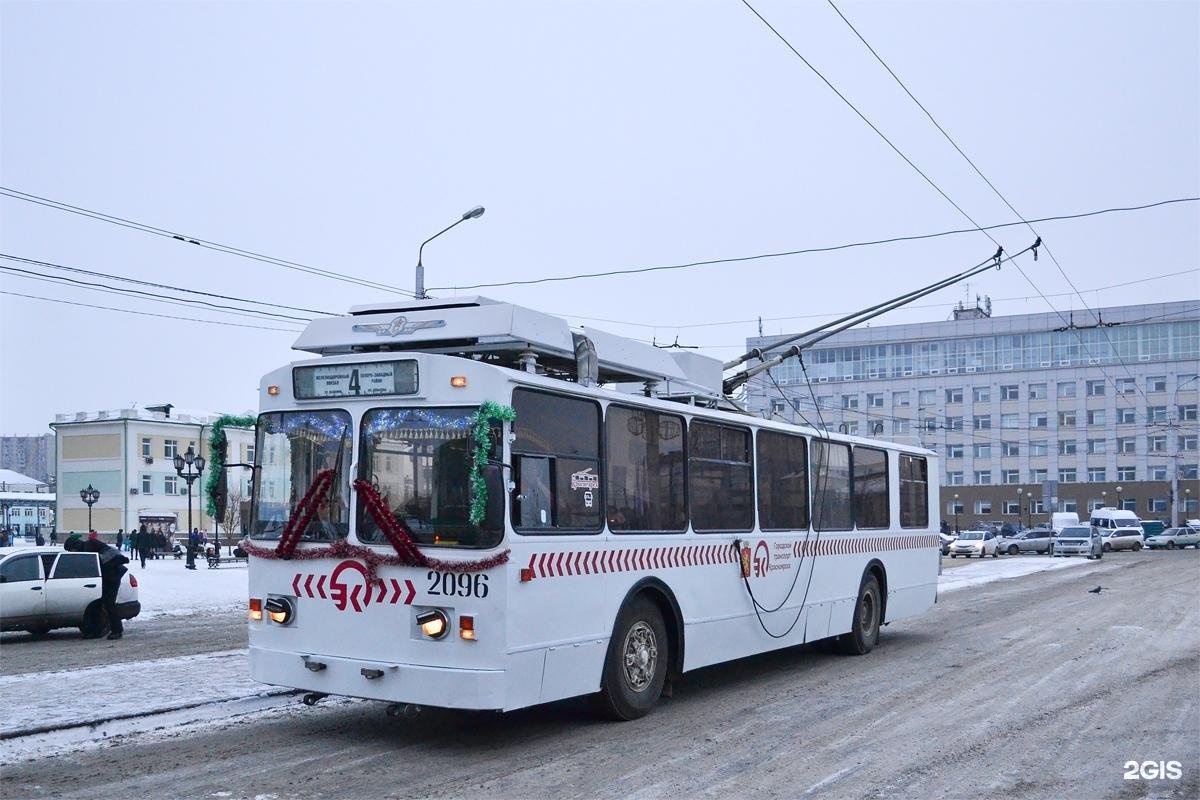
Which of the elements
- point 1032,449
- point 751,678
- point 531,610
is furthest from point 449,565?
point 1032,449

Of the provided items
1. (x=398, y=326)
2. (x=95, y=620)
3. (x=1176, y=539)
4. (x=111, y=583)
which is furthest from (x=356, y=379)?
(x=1176, y=539)

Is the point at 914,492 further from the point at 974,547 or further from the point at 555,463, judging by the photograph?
the point at 974,547

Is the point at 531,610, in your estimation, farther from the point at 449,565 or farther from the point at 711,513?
the point at 711,513

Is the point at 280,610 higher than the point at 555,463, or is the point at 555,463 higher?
the point at 555,463

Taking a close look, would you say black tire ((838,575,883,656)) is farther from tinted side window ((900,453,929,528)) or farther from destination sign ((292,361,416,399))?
destination sign ((292,361,416,399))

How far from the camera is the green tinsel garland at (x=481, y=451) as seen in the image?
8.17 m

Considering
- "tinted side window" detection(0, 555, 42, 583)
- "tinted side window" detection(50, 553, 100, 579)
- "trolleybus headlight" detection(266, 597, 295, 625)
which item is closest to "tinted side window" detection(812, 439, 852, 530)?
"trolleybus headlight" detection(266, 597, 295, 625)

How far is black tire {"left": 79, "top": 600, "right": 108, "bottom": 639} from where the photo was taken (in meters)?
18.3

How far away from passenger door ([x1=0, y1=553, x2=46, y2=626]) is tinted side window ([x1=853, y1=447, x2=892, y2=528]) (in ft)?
41.1

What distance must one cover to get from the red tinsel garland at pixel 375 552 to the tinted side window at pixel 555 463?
1.73 ft

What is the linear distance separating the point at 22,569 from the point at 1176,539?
68.6 m

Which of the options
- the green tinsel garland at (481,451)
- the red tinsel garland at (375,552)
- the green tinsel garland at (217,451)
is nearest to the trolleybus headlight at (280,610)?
the red tinsel garland at (375,552)

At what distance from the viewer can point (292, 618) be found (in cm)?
904

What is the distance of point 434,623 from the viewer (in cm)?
836
